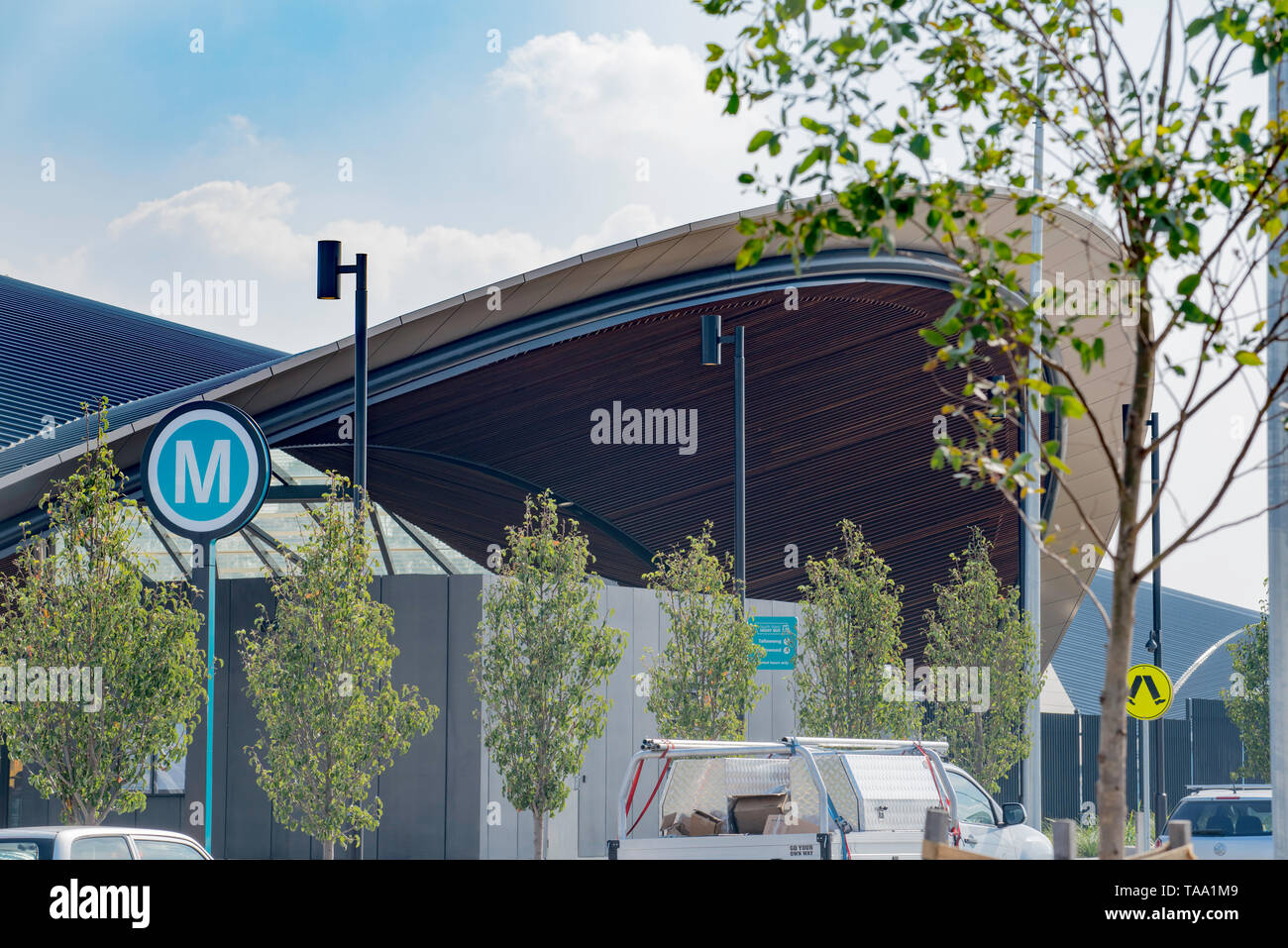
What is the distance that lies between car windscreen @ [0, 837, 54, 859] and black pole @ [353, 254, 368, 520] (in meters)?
8.65

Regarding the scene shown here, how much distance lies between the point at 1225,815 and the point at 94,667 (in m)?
13.9

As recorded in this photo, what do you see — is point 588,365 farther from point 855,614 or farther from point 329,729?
point 329,729

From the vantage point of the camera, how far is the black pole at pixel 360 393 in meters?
18.2

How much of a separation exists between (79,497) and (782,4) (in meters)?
11.7

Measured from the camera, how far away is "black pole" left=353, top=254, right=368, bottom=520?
18.2m

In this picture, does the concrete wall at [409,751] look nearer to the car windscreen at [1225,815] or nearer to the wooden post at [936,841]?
the car windscreen at [1225,815]

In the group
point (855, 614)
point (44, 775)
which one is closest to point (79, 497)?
point (44, 775)

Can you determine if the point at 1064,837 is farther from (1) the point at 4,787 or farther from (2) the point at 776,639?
(1) the point at 4,787

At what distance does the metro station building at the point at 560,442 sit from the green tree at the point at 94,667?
295 centimetres

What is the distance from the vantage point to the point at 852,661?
89.8 feet

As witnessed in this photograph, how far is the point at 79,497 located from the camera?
51.8 feet

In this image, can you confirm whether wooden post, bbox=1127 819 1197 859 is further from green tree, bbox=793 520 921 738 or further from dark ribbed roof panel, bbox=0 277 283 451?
dark ribbed roof panel, bbox=0 277 283 451

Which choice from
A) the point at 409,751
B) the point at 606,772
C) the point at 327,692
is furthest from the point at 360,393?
the point at 606,772

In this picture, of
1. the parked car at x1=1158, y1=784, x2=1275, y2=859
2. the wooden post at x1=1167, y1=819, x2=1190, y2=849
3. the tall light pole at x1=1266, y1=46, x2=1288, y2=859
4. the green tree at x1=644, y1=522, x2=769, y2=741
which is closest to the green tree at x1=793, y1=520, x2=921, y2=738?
the green tree at x1=644, y1=522, x2=769, y2=741
